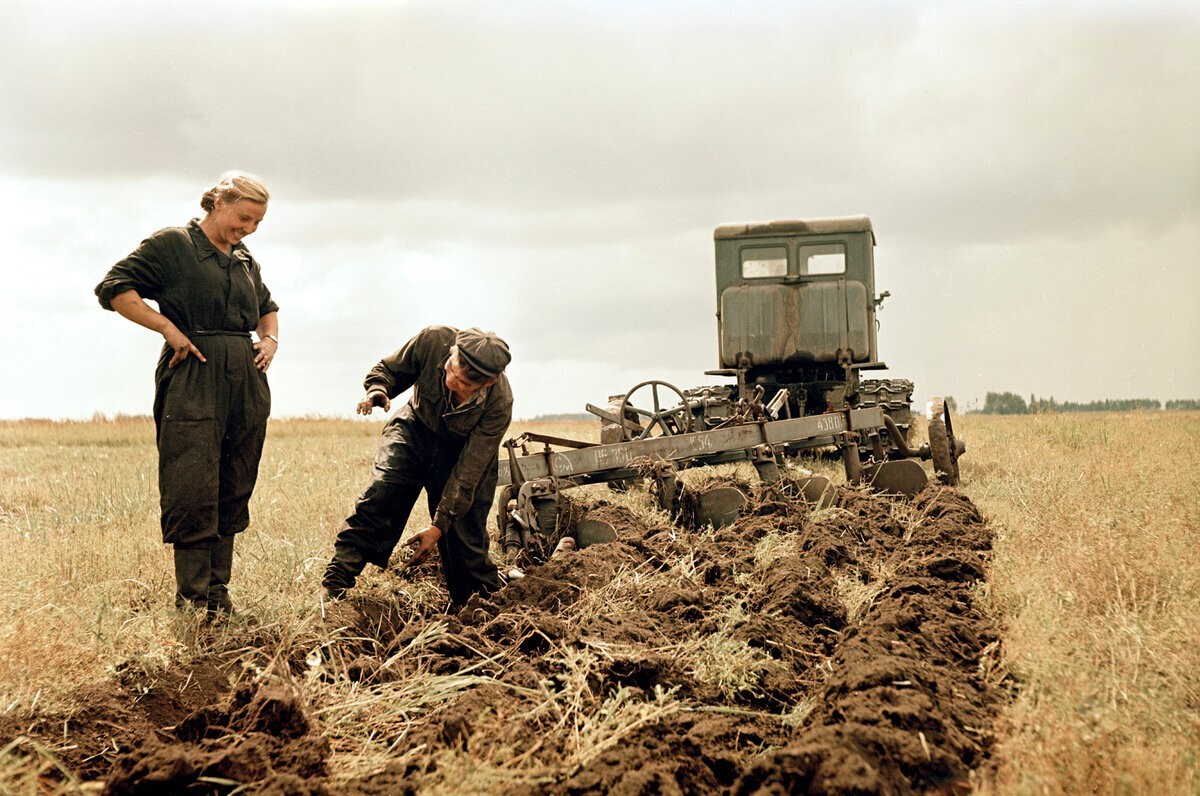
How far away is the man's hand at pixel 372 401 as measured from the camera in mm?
5656

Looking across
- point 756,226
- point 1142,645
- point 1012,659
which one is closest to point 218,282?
point 1012,659

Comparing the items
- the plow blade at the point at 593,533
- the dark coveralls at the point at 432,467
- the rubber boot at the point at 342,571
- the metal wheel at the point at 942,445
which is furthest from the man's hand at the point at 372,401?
the metal wheel at the point at 942,445

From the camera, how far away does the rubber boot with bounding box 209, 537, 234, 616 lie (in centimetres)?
542

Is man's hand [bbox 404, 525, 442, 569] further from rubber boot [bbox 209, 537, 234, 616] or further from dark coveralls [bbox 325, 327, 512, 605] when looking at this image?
rubber boot [bbox 209, 537, 234, 616]

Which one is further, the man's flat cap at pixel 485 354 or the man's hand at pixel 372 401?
the man's hand at pixel 372 401

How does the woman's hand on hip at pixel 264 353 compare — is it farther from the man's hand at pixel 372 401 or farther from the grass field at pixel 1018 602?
the grass field at pixel 1018 602

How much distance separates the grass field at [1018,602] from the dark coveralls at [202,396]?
16.4 inches

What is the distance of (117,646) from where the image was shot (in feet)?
16.0

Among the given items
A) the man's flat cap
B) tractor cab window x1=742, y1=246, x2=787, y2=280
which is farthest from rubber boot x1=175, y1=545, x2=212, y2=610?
→ tractor cab window x1=742, y1=246, x2=787, y2=280

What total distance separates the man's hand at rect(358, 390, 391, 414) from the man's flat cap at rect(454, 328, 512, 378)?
62cm

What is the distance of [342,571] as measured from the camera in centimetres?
570

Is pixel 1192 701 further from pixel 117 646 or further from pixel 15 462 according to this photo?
pixel 15 462

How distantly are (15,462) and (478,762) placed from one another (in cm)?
1502

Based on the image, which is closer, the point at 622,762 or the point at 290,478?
the point at 622,762
